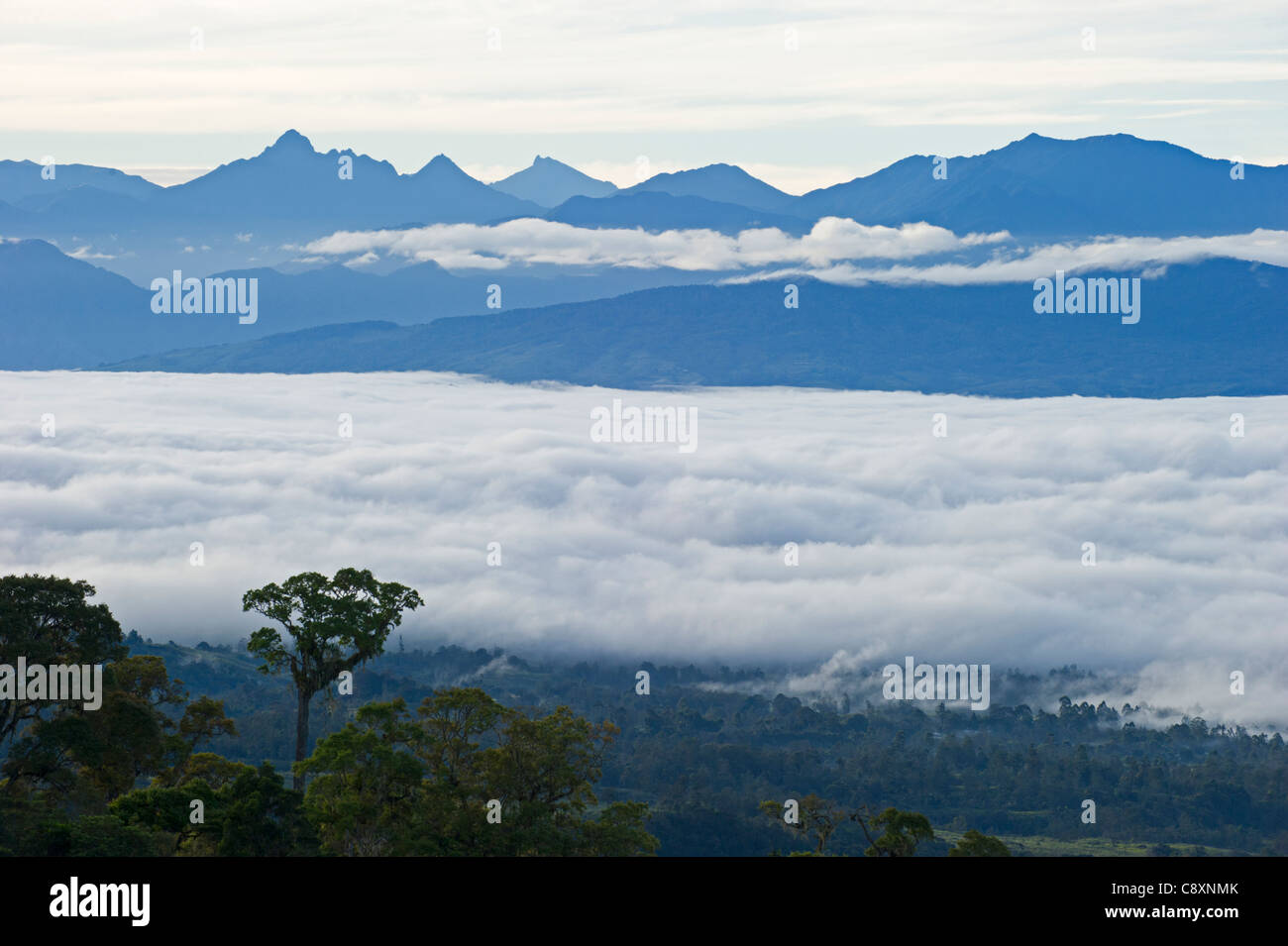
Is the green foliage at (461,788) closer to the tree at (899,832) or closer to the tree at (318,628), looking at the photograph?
the tree at (318,628)

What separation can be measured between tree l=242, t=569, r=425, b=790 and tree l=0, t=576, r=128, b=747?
6.43 metres

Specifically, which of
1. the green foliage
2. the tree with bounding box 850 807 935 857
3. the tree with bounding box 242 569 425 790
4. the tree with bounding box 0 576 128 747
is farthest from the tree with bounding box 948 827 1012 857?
the tree with bounding box 0 576 128 747

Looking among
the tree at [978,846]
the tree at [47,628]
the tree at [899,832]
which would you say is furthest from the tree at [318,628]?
the tree at [978,846]

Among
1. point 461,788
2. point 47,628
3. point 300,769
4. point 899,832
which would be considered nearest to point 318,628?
point 300,769

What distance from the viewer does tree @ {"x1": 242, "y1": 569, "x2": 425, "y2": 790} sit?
212ft

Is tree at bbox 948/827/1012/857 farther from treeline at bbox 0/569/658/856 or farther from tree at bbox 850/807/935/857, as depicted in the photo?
treeline at bbox 0/569/658/856

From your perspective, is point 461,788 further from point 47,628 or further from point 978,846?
point 47,628

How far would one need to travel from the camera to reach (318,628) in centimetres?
6475

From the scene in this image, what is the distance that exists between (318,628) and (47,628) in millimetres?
Answer: 11158

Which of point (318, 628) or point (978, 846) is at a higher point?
point (318, 628)

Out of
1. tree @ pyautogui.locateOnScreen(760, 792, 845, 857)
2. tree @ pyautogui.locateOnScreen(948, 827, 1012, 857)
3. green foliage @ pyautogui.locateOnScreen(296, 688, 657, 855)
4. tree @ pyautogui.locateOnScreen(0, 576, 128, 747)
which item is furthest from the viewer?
tree @ pyautogui.locateOnScreen(0, 576, 128, 747)

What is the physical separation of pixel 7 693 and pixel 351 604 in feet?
47.6
